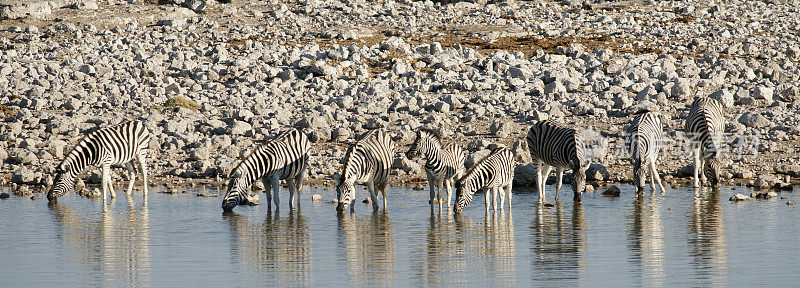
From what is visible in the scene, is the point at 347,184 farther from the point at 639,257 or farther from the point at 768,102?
the point at 768,102

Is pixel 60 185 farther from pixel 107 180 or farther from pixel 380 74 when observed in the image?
pixel 380 74

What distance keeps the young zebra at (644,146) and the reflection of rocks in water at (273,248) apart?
223 inches

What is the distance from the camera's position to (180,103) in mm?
21906

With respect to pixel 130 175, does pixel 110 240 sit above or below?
below

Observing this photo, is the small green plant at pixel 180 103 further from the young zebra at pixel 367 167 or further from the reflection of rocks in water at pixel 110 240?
the young zebra at pixel 367 167

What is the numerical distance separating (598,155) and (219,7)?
1883 cm

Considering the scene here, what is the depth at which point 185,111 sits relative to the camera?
21328 millimetres

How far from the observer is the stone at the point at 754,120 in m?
19.4

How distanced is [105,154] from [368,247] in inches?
257

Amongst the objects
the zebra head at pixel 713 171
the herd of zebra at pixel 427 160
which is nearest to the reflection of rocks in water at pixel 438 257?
the herd of zebra at pixel 427 160

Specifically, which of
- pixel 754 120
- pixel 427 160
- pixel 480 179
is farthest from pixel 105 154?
pixel 754 120

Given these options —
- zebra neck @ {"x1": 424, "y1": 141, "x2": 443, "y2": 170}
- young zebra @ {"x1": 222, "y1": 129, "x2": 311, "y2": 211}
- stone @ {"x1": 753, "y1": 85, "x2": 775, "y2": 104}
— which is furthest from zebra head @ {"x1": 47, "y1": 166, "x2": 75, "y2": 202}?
stone @ {"x1": 753, "y1": 85, "x2": 775, "y2": 104}

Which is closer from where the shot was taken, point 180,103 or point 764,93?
point 764,93

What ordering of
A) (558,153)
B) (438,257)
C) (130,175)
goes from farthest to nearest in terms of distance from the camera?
(130,175) < (558,153) < (438,257)
